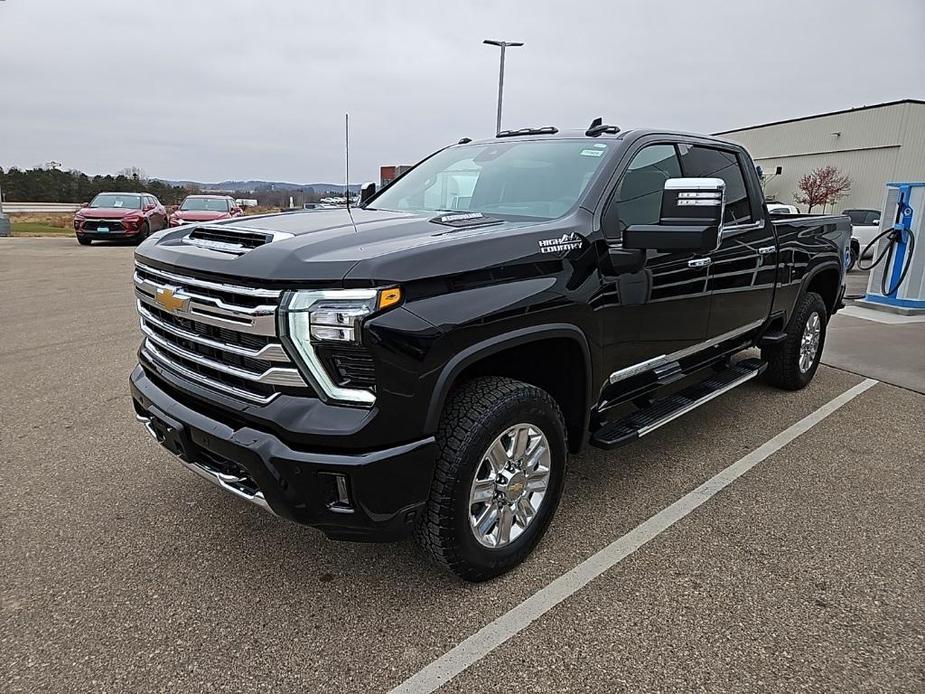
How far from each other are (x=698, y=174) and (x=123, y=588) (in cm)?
374

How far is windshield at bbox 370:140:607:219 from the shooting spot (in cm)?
324

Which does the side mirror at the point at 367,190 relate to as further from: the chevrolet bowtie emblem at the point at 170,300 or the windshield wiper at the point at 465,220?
the chevrolet bowtie emblem at the point at 170,300

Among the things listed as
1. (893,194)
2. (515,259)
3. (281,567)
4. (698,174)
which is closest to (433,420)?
(515,259)

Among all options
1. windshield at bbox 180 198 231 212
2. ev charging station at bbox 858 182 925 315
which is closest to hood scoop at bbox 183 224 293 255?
ev charging station at bbox 858 182 925 315

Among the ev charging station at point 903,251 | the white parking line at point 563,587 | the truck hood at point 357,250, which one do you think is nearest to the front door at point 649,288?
the truck hood at point 357,250

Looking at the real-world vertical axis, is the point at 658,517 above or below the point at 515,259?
below

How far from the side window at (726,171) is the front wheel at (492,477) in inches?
78.9

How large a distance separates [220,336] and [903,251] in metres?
9.96

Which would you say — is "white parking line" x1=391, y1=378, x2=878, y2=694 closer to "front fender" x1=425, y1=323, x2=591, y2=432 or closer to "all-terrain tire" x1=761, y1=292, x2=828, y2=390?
"front fender" x1=425, y1=323, x2=591, y2=432

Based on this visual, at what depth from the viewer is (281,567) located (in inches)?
111

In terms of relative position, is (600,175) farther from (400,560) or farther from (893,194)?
(893,194)

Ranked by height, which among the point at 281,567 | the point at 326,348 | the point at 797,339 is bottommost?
the point at 281,567

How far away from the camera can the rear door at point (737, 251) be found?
3895 millimetres

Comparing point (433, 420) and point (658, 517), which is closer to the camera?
point (433, 420)
